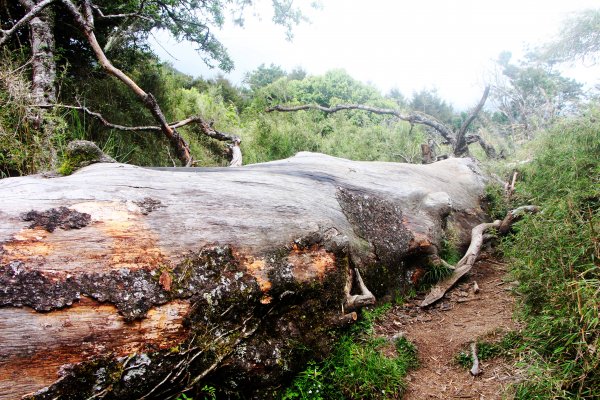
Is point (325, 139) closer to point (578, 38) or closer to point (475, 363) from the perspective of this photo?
point (475, 363)

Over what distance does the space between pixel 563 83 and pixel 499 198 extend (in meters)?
21.7

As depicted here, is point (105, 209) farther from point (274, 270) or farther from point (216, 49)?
point (216, 49)

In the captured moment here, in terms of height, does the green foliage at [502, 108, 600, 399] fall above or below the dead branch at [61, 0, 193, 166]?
below

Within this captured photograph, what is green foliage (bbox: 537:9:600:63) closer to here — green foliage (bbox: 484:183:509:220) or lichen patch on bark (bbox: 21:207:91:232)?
green foliage (bbox: 484:183:509:220)

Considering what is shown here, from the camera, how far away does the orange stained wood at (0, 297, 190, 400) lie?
62.9 inches

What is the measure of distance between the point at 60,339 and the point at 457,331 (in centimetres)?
315

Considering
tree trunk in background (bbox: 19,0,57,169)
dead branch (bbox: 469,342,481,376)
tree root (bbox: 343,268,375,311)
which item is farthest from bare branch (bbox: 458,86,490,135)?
tree trunk in background (bbox: 19,0,57,169)

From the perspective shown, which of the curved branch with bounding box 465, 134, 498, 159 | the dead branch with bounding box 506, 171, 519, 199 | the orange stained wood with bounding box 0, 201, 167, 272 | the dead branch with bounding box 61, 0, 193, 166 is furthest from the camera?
the curved branch with bounding box 465, 134, 498, 159

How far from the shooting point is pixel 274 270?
8.32 ft

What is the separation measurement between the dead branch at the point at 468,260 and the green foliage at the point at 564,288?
0.61m

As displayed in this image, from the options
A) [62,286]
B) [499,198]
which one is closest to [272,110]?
[499,198]

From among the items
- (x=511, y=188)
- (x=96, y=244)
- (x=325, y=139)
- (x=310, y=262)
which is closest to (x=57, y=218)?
(x=96, y=244)

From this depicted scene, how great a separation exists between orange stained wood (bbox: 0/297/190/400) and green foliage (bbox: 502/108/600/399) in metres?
2.14

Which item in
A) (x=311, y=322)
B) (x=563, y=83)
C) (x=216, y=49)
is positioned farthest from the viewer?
(x=563, y=83)
